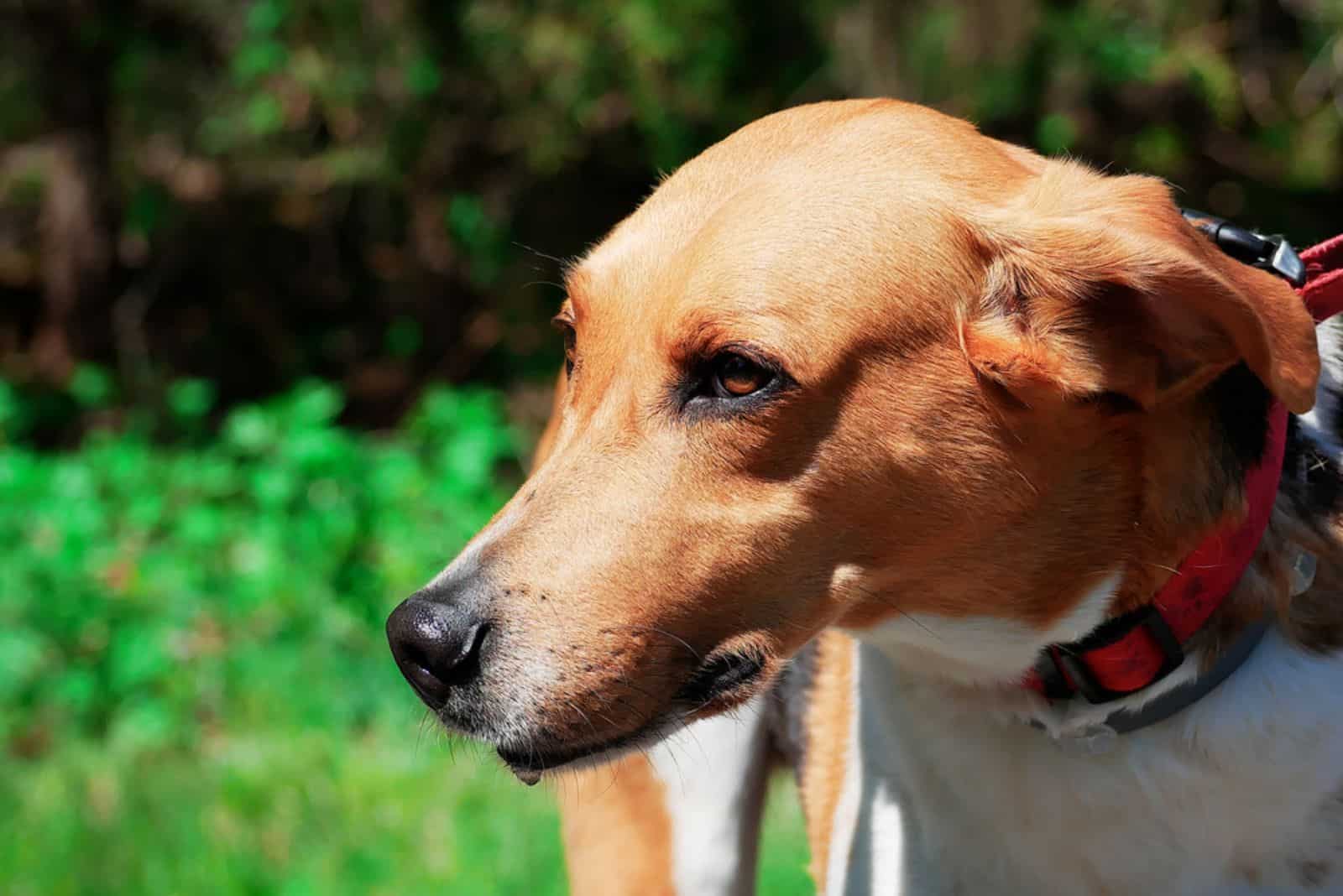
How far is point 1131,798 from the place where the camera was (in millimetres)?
2559

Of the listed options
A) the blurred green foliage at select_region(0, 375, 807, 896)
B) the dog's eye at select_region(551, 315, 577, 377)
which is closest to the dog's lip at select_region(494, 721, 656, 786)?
the dog's eye at select_region(551, 315, 577, 377)

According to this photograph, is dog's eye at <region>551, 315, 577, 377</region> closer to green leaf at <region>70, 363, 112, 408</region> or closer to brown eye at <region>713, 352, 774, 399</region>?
brown eye at <region>713, 352, 774, 399</region>

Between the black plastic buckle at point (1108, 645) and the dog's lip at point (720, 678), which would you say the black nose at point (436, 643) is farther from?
the black plastic buckle at point (1108, 645)

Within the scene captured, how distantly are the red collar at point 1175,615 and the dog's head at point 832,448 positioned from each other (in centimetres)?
6

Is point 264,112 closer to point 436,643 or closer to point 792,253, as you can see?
point 792,253

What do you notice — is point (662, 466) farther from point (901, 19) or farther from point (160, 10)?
point (160, 10)

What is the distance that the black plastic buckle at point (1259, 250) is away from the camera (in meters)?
2.64

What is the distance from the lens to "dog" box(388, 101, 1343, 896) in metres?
2.38

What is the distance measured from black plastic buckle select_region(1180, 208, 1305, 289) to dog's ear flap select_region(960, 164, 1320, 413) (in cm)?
22

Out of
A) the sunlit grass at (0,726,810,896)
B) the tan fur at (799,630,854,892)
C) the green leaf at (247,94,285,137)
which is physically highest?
the tan fur at (799,630,854,892)

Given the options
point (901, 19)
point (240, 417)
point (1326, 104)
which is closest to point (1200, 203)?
point (1326, 104)

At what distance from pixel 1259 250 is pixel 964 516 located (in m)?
0.75

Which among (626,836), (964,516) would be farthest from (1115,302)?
(626,836)

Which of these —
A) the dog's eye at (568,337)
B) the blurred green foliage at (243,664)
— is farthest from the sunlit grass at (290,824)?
the dog's eye at (568,337)
